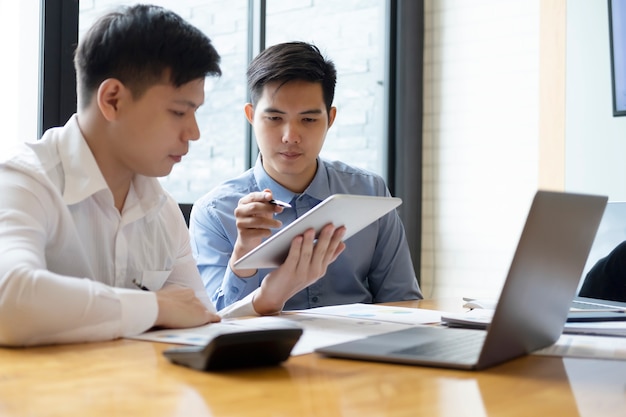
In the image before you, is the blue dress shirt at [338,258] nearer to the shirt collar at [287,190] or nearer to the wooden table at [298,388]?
the shirt collar at [287,190]

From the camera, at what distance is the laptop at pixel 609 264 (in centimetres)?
181

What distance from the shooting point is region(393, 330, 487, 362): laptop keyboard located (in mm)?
1119

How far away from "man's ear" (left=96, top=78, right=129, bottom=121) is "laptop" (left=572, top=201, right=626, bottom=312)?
41.4 inches

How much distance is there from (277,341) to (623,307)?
106 cm

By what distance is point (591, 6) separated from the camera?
11.2 ft

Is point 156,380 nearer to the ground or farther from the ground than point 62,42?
nearer to the ground

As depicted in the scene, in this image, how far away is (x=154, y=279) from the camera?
5.47ft

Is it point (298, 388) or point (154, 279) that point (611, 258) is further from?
point (298, 388)

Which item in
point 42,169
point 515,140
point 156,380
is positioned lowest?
point 156,380

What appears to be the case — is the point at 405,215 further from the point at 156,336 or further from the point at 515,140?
the point at 156,336

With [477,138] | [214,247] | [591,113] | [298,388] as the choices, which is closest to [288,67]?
[214,247]

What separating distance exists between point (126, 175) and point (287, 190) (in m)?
0.78

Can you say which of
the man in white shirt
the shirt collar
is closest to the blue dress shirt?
the shirt collar

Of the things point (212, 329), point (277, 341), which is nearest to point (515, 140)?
point (212, 329)
